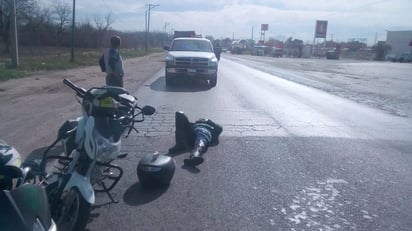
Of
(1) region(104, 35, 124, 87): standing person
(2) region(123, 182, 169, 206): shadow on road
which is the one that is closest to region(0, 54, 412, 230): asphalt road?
(2) region(123, 182, 169, 206): shadow on road

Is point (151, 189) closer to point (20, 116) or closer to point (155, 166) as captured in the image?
point (155, 166)

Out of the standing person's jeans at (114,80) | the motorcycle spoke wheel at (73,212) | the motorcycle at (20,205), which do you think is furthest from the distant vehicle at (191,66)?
the motorcycle at (20,205)

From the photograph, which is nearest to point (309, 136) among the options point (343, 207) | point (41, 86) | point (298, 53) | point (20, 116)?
point (343, 207)

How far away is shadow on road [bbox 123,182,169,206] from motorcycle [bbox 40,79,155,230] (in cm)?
37

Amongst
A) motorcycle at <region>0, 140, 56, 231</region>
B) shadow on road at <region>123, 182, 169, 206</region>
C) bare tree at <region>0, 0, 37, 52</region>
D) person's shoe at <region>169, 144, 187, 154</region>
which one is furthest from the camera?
bare tree at <region>0, 0, 37, 52</region>

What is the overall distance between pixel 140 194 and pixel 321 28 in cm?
10752

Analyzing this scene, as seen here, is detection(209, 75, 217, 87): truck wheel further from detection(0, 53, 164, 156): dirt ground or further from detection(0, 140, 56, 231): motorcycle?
detection(0, 140, 56, 231): motorcycle

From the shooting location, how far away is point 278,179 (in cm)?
590

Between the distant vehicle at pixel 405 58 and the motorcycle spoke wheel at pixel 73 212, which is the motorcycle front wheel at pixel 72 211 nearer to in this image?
the motorcycle spoke wheel at pixel 73 212

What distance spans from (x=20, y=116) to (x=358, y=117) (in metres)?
8.36

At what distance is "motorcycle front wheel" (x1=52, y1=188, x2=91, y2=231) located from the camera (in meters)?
3.80

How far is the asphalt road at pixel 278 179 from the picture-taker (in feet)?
14.9

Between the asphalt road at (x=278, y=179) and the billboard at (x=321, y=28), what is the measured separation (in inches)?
3908

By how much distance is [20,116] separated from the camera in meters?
→ 10.0
